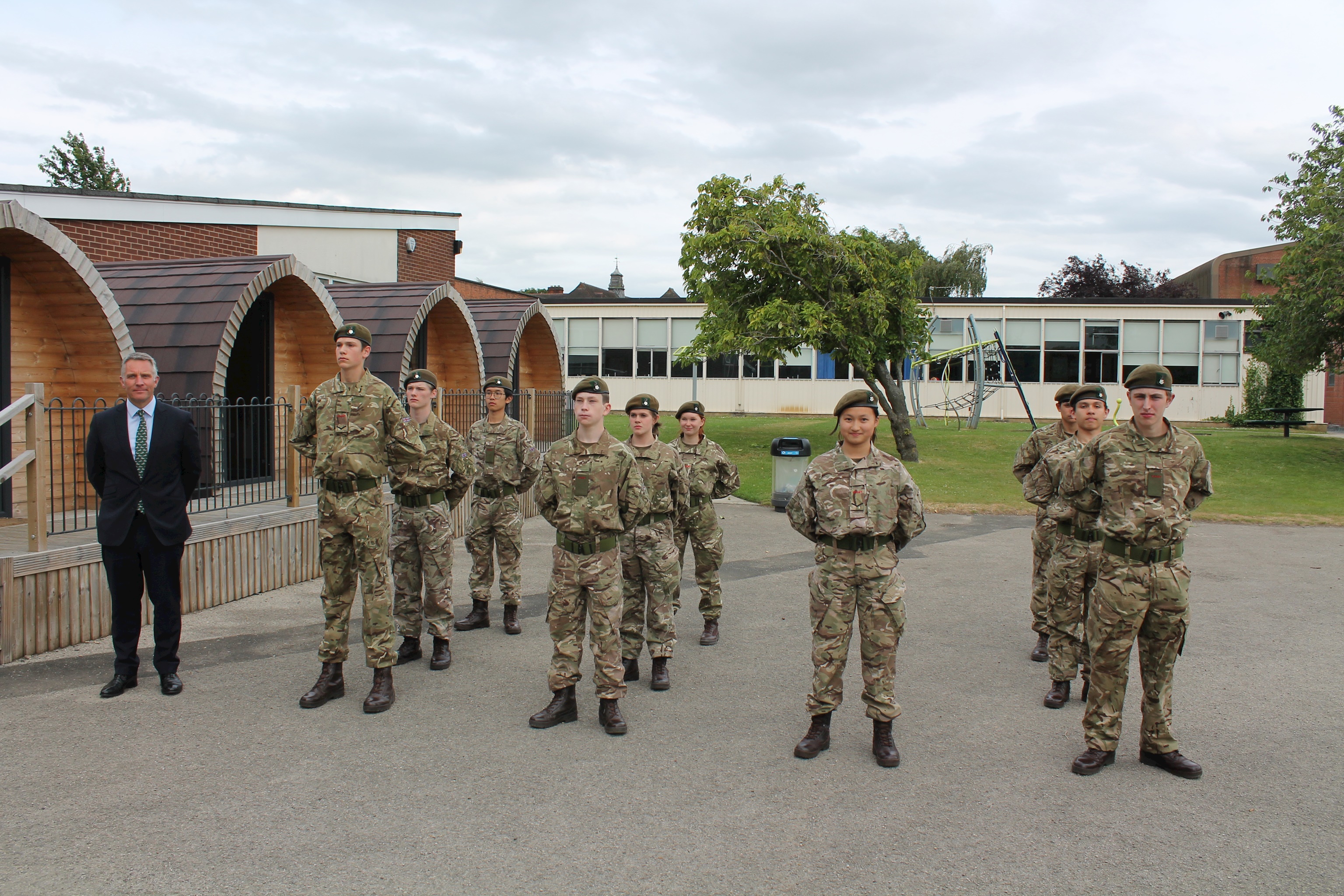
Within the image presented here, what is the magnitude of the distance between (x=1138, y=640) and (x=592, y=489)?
9.32 ft

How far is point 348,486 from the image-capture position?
5.17 m

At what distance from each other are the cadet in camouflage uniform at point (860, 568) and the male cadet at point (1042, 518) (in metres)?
1.99

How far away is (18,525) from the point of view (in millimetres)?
7457

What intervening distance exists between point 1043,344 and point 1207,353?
5.89 m

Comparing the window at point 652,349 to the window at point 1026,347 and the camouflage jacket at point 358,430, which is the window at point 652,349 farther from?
the camouflage jacket at point 358,430

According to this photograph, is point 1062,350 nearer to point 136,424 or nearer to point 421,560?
point 421,560

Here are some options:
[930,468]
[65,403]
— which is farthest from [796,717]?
[930,468]

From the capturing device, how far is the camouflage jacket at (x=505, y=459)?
6.98 m

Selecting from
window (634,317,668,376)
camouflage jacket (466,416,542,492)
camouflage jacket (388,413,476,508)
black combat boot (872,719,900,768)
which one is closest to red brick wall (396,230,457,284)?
window (634,317,668,376)

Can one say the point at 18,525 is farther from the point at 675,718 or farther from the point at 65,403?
the point at 675,718

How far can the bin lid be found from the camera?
45.9ft

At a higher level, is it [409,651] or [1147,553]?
[1147,553]

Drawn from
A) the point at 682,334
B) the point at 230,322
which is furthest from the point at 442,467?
the point at 682,334

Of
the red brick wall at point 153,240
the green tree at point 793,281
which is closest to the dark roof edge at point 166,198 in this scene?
the red brick wall at point 153,240
